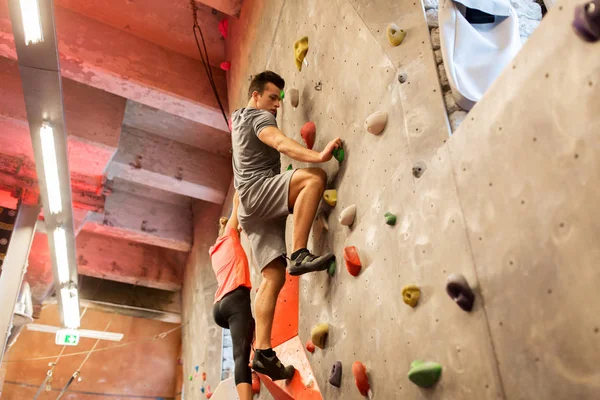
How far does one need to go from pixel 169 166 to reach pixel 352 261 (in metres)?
3.86

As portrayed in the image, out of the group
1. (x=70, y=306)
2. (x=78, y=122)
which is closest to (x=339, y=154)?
(x=78, y=122)

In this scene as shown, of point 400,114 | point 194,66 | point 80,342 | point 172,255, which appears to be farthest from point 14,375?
point 400,114

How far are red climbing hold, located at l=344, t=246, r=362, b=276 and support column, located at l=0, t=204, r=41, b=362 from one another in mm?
3770

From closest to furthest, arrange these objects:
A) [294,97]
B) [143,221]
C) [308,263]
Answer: [308,263] → [294,97] → [143,221]

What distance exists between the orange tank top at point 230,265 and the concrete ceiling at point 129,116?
2249mm

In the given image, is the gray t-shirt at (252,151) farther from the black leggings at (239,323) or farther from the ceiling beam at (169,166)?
the ceiling beam at (169,166)

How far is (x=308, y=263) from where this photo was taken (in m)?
2.28

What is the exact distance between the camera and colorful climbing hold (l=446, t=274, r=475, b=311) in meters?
1.42

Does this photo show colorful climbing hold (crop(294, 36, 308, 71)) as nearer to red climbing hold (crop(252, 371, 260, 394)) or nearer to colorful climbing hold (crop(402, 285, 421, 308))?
colorful climbing hold (crop(402, 285, 421, 308))

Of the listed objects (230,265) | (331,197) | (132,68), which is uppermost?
(132,68)

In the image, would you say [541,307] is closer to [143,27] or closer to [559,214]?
[559,214]

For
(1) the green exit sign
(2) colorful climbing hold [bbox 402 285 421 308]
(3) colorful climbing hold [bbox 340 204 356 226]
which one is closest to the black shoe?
(3) colorful climbing hold [bbox 340 204 356 226]

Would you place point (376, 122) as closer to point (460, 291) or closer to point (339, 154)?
point (339, 154)

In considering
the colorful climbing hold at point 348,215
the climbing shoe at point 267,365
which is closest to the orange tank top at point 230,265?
the climbing shoe at point 267,365
